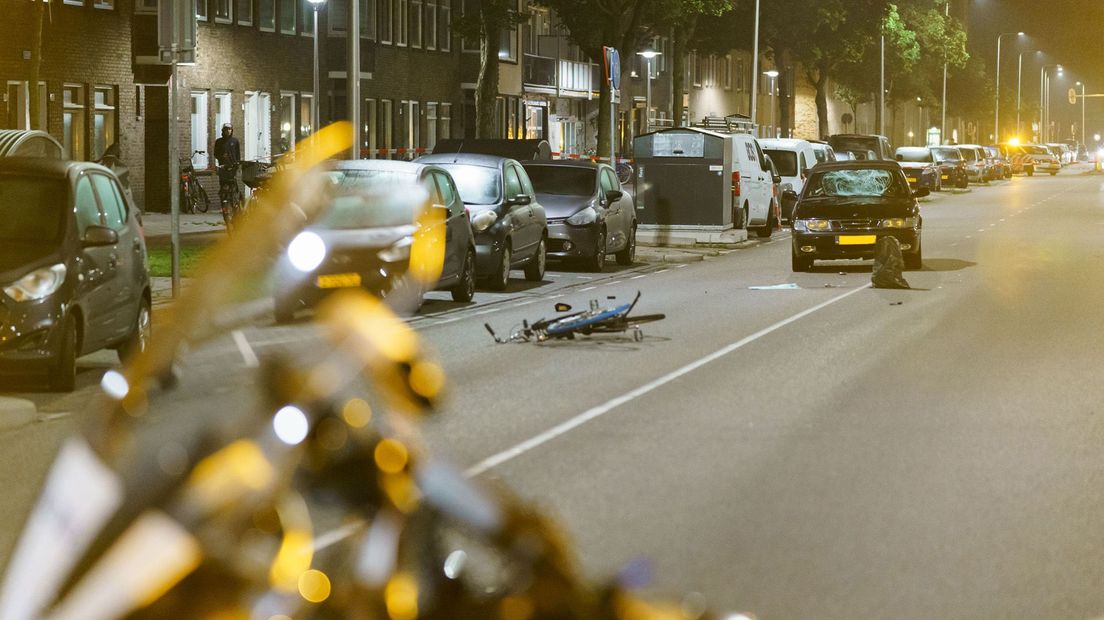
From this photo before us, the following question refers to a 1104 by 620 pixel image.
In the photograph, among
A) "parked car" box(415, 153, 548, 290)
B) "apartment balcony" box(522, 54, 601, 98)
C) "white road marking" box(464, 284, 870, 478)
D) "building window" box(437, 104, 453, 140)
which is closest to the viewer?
"white road marking" box(464, 284, 870, 478)

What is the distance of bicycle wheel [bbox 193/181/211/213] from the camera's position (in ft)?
136

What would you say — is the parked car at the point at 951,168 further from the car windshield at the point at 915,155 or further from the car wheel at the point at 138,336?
the car wheel at the point at 138,336

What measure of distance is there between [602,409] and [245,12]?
114ft

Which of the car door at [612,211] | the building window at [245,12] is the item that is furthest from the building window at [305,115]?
the car door at [612,211]

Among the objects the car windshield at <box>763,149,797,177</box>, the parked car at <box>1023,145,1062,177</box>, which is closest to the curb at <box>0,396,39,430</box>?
the car windshield at <box>763,149,797,177</box>

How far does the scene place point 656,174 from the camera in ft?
111

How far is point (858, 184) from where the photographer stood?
26.7 m

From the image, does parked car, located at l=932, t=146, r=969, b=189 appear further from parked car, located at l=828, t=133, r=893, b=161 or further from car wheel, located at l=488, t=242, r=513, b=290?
car wheel, located at l=488, t=242, r=513, b=290

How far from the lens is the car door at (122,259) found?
1373 centimetres

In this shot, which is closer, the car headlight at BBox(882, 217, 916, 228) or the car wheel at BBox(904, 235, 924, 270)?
the car headlight at BBox(882, 217, 916, 228)

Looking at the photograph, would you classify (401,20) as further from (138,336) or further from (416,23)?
(138,336)

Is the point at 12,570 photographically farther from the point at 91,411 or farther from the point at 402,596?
the point at 402,596

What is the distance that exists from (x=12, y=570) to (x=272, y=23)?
44.2 meters

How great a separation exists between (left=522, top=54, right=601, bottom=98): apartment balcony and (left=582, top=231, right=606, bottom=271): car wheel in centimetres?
4111
